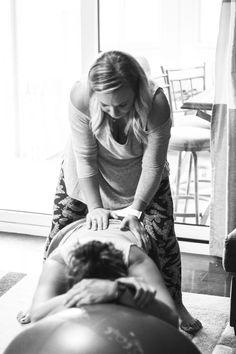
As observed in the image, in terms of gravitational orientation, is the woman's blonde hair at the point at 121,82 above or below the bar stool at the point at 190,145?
above

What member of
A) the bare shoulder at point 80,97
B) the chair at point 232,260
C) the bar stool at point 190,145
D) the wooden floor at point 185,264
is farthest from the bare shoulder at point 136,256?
the bar stool at point 190,145

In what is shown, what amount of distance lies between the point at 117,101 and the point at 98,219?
426 millimetres

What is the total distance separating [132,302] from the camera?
1.76 meters

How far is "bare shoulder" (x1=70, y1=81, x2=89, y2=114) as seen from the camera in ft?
7.80

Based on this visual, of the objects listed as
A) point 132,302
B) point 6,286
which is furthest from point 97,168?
point 6,286

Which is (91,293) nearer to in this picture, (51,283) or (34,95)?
(51,283)

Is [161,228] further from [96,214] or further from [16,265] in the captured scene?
[16,265]

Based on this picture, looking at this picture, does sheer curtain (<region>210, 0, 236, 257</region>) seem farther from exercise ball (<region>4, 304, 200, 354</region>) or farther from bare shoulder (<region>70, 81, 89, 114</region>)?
exercise ball (<region>4, 304, 200, 354</region>)

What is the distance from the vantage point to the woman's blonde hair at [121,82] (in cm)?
212

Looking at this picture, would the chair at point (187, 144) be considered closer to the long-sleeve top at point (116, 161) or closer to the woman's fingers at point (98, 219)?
the long-sleeve top at point (116, 161)

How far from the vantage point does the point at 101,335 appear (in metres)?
1.60

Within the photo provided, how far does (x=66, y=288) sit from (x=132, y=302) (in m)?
0.27

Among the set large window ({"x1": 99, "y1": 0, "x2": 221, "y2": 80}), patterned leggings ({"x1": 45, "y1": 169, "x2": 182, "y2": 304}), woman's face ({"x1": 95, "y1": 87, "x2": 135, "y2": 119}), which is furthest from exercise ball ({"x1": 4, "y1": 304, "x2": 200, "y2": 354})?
large window ({"x1": 99, "y1": 0, "x2": 221, "y2": 80})

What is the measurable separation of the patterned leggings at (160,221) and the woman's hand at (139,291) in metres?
0.84
